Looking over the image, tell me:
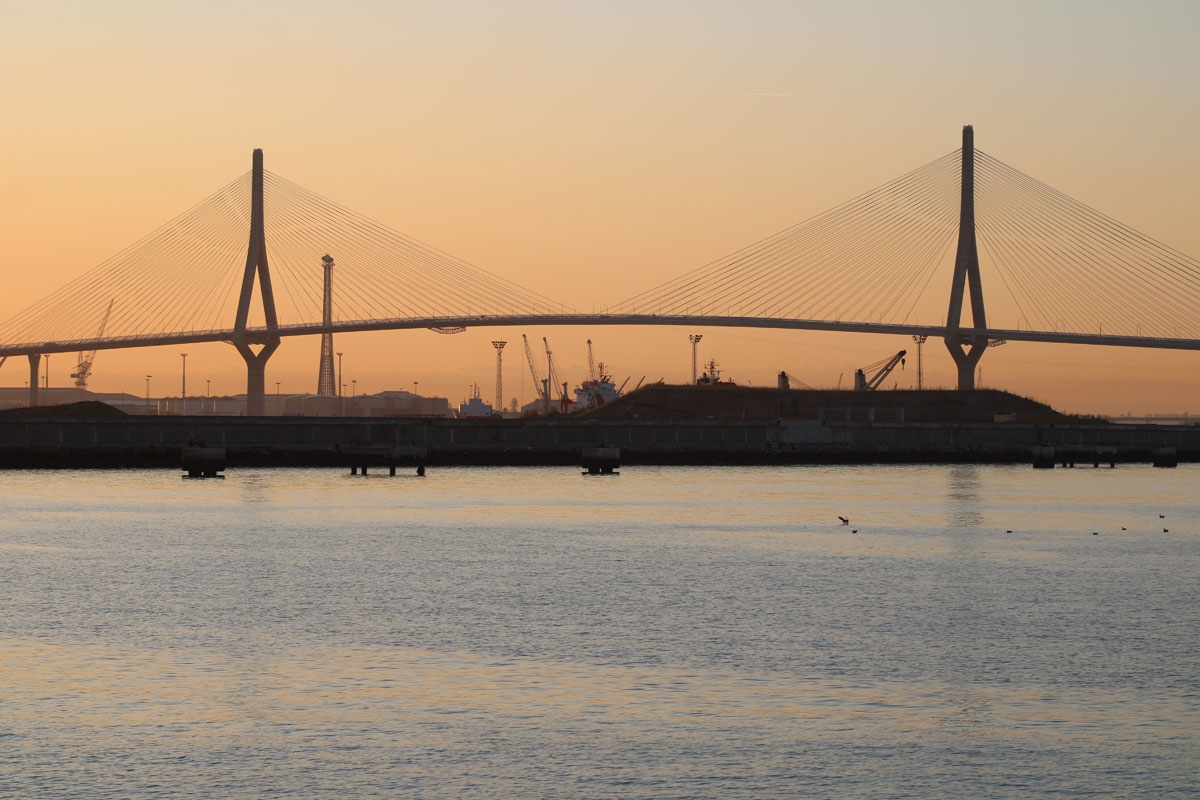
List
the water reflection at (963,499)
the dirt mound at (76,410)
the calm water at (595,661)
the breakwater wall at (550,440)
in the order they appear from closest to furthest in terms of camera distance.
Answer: the calm water at (595,661), the water reflection at (963,499), the breakwater wall at (550,440), the dirt mound at (76,410)

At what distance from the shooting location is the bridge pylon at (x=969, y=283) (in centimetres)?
13450

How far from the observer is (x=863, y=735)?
21844 millimetres

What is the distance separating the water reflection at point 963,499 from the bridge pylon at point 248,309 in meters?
61.5

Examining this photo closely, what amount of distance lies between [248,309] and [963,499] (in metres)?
76.1

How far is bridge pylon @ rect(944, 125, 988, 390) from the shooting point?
441 ft

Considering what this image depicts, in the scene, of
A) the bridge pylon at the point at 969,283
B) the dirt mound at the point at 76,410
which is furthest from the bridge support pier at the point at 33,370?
the bridge pylon at the point at 969,283

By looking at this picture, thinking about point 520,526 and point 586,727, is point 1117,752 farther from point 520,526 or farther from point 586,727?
point 520,526

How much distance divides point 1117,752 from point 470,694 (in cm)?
1019

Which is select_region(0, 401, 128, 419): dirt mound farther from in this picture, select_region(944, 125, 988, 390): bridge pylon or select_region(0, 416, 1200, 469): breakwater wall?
select_region(944, 125, 988, 390): bridge pylon

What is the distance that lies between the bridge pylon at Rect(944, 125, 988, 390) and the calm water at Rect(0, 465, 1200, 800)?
255 feet

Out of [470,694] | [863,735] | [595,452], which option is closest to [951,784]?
[863,735]

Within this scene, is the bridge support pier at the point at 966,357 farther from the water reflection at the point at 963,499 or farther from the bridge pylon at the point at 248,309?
the bridge pylon at the point at 248,309

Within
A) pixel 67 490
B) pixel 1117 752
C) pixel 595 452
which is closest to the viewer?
pixel 1117 752

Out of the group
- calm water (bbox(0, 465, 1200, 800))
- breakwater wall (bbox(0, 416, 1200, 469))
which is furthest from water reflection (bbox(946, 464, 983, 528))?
breakwater wall (bbox(0, 416, 1200, 469))
